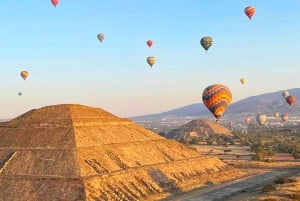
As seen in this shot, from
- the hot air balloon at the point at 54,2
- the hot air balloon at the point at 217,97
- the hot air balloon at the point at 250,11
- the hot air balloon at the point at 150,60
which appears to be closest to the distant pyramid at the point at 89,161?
the hot air balloon at the point at 217,97

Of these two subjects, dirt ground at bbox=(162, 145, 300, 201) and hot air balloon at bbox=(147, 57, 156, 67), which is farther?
hot air balloon at bbox=(147, 57, 156, 67)

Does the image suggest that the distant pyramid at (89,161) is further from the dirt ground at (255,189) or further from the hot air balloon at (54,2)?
the hot air balloon at (54,2)

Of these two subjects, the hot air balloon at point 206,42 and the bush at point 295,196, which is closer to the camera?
the bush at point 295,196

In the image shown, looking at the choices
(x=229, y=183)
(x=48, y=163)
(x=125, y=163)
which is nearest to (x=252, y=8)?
(x=229, y=183)

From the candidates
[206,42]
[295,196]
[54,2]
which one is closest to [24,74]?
[54,2]

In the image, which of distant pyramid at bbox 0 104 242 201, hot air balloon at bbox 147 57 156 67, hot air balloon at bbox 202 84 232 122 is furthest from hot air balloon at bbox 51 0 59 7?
hot air balloon at bbox 202 84 232 122

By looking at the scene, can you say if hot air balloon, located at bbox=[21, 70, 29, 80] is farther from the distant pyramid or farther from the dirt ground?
the dirt ground

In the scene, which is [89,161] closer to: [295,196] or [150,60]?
[295,196]
